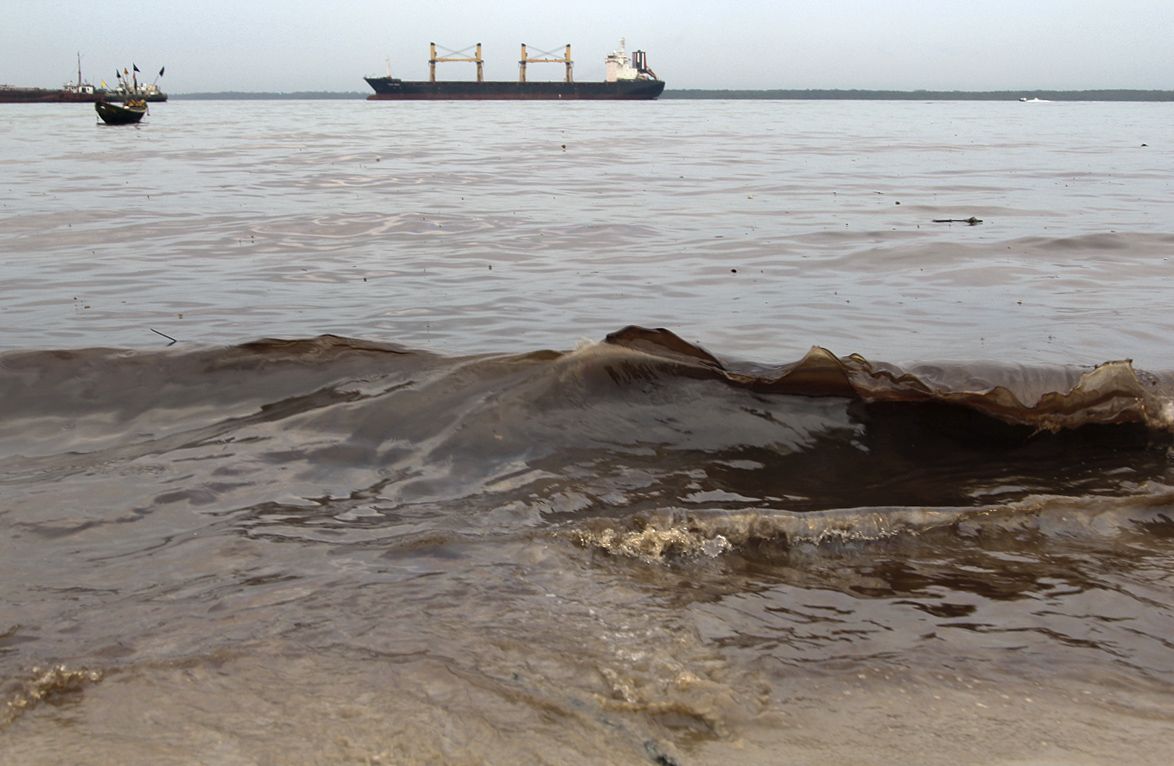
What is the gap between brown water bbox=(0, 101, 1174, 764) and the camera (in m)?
1.88

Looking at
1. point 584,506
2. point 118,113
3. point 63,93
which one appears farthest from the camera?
point 63,93

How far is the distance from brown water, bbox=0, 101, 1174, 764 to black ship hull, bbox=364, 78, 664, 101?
322 feet

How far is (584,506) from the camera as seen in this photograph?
3109 mm

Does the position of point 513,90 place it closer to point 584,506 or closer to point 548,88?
point 548,88

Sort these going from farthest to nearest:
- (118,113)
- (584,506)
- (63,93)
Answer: (63,93), (118,113), (584,506)

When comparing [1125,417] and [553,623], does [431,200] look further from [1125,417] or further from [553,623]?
[553,623]

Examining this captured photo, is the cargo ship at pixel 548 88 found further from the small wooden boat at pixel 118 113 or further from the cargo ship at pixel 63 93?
the small wooden boat at pixel 118 113

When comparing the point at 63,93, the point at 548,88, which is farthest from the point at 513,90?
the point at 63,93

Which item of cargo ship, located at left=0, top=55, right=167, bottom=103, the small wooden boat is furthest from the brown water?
cargo ship, located at left=0, top=55, right=167, bottom=103

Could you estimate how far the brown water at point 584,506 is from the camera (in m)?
1.88

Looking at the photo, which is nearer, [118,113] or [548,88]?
[118,113]

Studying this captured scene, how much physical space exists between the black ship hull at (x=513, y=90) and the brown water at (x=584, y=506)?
98131mm

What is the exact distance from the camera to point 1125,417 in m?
3.87

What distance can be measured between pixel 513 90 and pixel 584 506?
10351 centimetres
